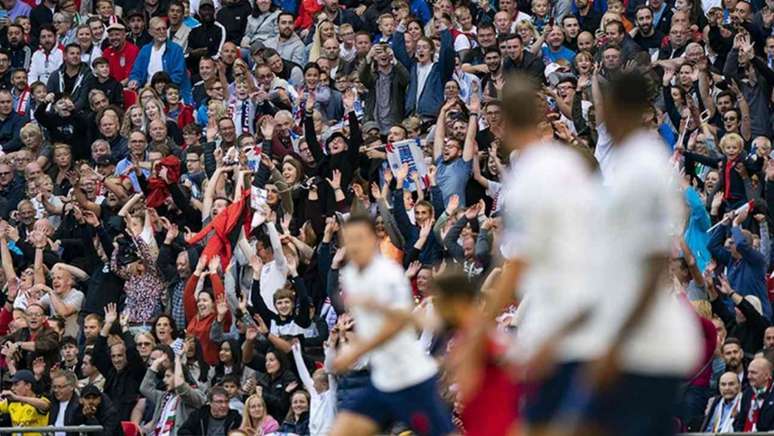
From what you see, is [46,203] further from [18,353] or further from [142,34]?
[142,34]

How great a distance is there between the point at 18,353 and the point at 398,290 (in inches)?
399

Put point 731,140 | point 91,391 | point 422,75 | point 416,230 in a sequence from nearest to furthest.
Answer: point 731,140 < point 91,391 < point 416,230 < point 422,75

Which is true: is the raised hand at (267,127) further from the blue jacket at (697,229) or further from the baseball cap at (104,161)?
the blue jacket at (697,229)

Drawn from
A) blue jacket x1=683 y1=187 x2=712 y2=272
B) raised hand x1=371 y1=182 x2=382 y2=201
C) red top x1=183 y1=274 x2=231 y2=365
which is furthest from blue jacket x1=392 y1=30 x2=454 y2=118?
blue jacket x1=683 y1=187 x2=712 y2=272

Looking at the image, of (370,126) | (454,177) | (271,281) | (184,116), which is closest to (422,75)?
(370,126)

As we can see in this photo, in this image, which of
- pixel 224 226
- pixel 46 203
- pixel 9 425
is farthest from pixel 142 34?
pixel 9 425

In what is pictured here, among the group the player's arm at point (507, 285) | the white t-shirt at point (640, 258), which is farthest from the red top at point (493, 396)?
the white t-shirt at point (640, 258)

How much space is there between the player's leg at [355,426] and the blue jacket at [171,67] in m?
13.9

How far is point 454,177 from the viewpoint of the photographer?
64.4 ft

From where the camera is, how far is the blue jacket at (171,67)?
24683 mm

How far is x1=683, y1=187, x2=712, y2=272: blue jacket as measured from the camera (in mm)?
18141

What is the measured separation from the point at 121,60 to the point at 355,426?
49.4 feet

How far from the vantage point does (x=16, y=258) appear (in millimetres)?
22625

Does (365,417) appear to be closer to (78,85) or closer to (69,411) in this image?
(69,411)
